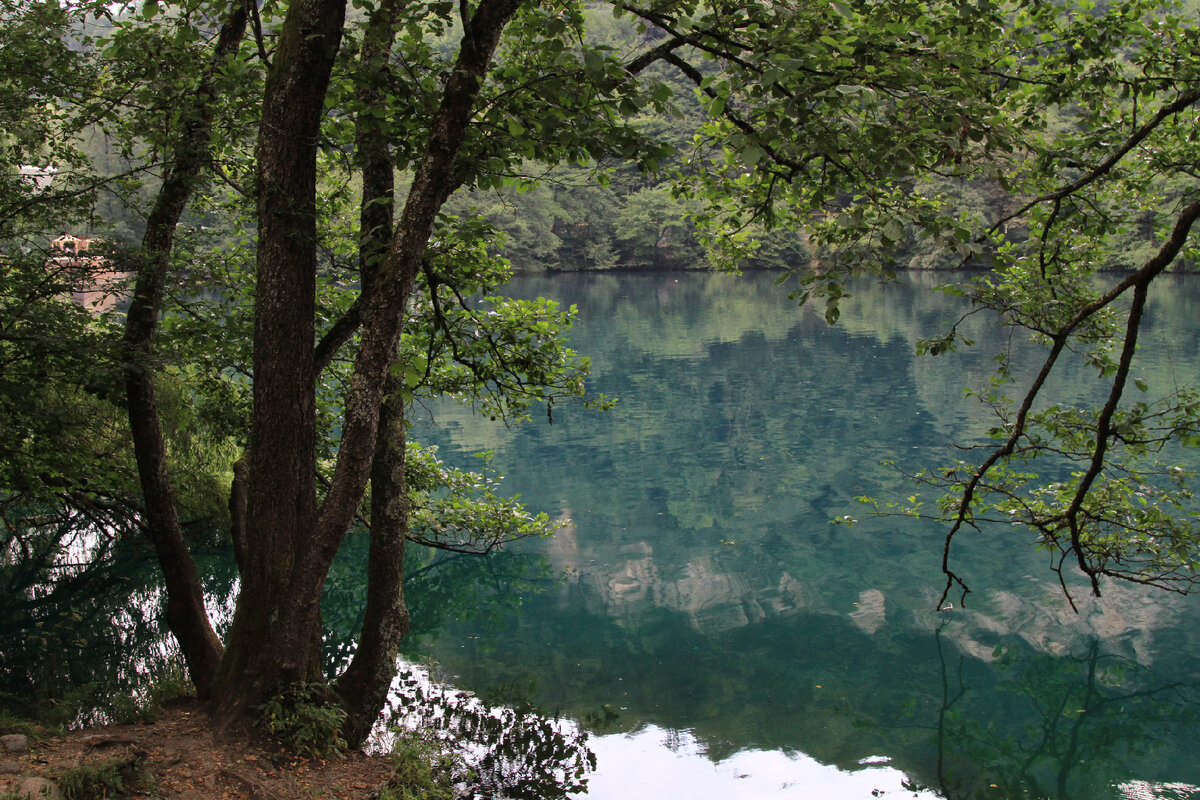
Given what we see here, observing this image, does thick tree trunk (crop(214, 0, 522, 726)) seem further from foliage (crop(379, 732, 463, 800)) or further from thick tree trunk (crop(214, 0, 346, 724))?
foliage (crop(379, 732, 463, 800))

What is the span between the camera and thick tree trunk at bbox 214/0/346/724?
17.1ft

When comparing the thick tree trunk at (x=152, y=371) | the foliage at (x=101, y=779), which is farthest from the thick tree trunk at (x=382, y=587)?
the foliage at (x=101, y=779)

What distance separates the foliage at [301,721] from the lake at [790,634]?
9.87 ft

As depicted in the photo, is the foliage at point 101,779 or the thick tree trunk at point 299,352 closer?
the foliage at point 101,779

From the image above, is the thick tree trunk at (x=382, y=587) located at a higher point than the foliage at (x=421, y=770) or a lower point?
higher

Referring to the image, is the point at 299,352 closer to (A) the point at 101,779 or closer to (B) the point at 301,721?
(B) the point at 301,721

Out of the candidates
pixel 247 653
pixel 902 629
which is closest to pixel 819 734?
pixel 902 629

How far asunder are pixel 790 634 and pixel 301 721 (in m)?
7.08

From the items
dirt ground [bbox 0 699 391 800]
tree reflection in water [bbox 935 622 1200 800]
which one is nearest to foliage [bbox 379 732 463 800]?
dirt ground [bbox 0 699 391 800]

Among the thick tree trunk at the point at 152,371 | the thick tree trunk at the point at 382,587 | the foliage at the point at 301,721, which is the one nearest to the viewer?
the foliage at the point at 301,721

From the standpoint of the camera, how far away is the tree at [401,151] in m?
4.09

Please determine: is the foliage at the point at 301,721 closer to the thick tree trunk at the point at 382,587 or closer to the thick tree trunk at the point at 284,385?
the thick tree trunk at the point at 284,385

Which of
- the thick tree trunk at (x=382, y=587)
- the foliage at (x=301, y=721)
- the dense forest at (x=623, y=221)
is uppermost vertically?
the dense forest at (x=623, y=221)

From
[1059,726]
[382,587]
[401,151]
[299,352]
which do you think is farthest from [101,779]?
[1059,726]
